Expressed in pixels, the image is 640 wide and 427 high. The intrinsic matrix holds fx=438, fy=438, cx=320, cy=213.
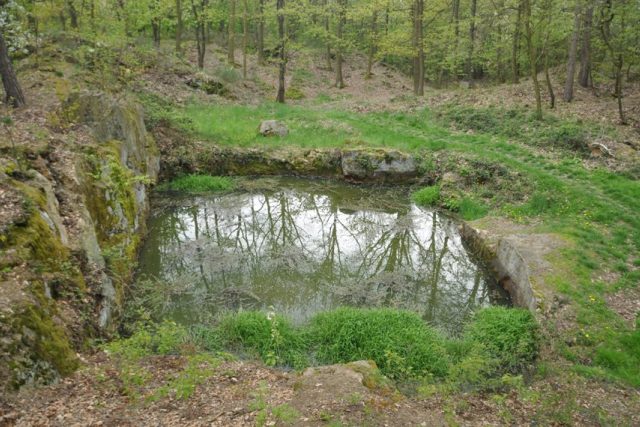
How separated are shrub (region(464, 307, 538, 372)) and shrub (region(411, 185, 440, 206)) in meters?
6.38

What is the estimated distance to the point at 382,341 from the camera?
25.1 ft

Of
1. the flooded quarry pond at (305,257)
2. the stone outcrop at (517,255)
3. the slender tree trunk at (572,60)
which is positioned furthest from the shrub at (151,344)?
the slender tree trunk at (572,60)

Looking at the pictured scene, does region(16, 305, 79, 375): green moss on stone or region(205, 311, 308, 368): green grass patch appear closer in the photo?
A: region(16, 305, 79, 375): green moss on stone

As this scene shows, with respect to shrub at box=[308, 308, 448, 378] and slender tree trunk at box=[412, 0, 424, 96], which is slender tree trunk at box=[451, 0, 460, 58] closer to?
slender tree trunk at box=[412, 0, 424, 96]

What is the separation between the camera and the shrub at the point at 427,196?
1466 cm

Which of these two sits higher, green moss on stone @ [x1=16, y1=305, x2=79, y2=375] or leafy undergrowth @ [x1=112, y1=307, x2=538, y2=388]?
green moss on stone @ [x1=16, y1=305, x2=79, y2=375]

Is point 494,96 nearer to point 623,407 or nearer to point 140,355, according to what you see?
point 623,407


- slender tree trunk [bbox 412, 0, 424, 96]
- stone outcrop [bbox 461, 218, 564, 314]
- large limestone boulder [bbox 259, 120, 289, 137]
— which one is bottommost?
stone outcrop [bbox 461, 218, 564, 314]

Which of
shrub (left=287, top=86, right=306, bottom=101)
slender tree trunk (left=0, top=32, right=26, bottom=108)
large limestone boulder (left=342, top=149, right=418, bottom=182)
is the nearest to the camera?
slender tree trunk (left=0, top=32, right=26, bottom=108)

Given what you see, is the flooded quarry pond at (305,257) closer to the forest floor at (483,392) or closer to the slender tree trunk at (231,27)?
the forest floor at (483,392)

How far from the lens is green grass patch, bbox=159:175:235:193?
1522 centimetres

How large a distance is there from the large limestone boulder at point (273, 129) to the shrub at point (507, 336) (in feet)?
38.4

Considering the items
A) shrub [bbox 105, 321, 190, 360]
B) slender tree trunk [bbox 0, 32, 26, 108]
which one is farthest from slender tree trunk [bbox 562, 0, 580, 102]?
slender tree trunk [bbox 0, 32, 26, 108]

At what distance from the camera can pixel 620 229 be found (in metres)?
10.8
